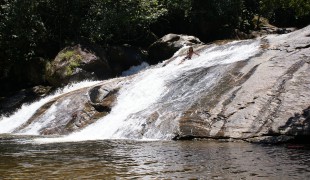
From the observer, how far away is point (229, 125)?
15625 millimetres

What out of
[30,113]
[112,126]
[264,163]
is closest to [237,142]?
[264,163]

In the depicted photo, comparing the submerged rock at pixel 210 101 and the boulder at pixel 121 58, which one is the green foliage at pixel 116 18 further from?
the submerged rock at pixel 210 101

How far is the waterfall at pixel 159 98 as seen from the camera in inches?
701

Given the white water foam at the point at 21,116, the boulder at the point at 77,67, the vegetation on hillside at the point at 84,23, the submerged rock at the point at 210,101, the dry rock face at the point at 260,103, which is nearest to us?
the dry rock face at the point at 260,103

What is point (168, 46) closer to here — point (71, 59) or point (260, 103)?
point (71, 59)

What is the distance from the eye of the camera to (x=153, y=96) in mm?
21938

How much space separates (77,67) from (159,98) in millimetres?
12038

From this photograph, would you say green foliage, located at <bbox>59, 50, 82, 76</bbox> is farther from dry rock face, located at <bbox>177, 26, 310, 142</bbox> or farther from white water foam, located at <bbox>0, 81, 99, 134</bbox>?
dry rock face, located at <bbox>177, 26, 310, 142</bbox>

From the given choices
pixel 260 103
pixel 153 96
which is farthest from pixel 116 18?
pixel 260 103

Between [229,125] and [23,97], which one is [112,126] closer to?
[229,125]

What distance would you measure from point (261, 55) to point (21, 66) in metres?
24.1

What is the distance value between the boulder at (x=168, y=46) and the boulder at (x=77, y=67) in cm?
569

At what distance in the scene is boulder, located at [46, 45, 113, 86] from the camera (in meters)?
30.8

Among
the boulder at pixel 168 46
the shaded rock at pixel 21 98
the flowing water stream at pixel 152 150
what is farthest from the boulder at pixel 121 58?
the flowing water stream at pixel 152 150
